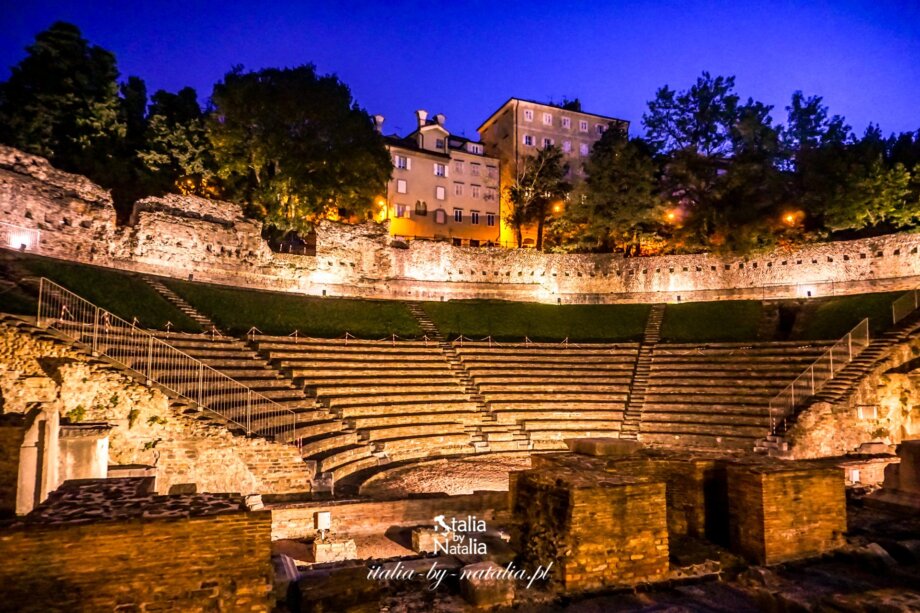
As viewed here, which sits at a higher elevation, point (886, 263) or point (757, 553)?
point (886, 263)

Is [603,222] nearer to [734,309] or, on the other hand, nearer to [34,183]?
[734,309]

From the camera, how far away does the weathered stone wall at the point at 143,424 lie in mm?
10492

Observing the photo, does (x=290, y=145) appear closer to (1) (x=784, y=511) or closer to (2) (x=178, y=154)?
(2) (x=178, y=154)

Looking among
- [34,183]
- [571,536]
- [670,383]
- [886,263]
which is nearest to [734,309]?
[886,263]

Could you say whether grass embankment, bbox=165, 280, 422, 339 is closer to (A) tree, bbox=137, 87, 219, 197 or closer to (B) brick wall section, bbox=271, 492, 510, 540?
(A) tree, bbox=137, 87, 219, 197

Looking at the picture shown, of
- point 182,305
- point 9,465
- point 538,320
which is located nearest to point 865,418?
point 538,320

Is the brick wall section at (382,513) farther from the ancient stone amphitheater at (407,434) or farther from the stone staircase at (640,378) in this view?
the stone staircase at (640,378)

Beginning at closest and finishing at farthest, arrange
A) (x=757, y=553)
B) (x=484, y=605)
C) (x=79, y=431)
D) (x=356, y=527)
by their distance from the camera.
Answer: (x=484, y=605) → (x=757, y=553) → (x=79, y=431) → (x=356, y=527)

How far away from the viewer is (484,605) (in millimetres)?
4750

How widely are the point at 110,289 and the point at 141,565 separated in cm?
1733

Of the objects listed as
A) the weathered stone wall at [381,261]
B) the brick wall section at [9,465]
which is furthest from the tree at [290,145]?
the brick wall section at [9,465]

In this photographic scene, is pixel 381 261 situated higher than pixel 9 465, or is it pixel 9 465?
pixel 381 261

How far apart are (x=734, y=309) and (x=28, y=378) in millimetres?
28818

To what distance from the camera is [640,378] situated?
20.7m
